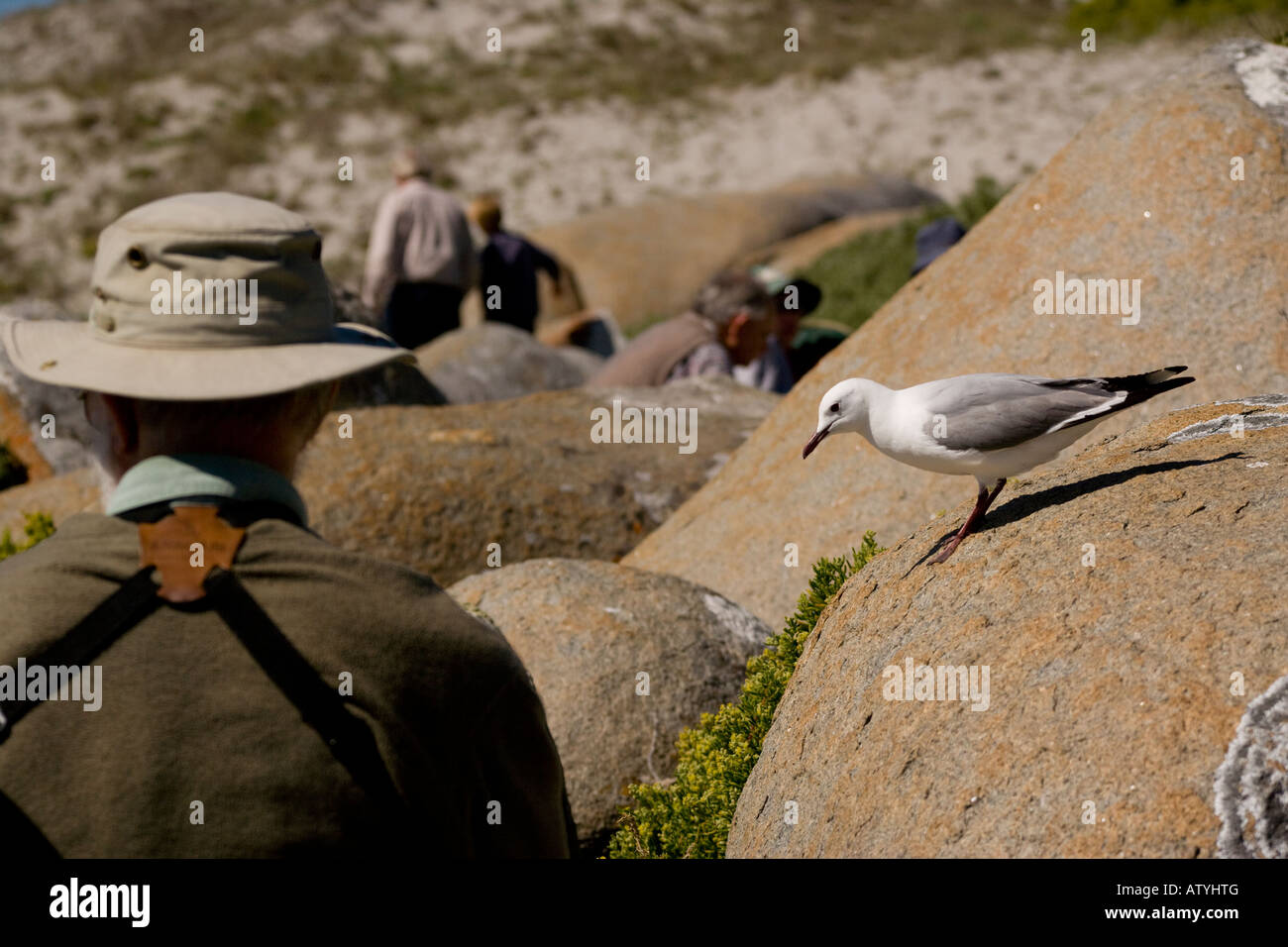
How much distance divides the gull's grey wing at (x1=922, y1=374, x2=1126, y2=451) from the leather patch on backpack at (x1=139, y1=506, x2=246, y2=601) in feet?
6.58

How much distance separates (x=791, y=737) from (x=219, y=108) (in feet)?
136

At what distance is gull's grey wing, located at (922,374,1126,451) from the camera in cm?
360

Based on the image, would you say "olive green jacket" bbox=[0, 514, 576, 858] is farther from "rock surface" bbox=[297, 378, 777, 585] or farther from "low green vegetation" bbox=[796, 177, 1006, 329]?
"low green vegetation" bbox=[796, 177, 1006, 329]

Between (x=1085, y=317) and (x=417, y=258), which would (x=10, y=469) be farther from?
(x=1085, y=317)

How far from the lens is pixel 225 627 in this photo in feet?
7.66

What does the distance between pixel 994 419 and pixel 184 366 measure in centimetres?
212

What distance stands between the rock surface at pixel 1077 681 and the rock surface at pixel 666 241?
663 inches

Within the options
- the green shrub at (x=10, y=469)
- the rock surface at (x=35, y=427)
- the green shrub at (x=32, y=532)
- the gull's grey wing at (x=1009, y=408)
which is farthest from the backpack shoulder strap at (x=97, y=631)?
the green shrub at (x=10, y=469)

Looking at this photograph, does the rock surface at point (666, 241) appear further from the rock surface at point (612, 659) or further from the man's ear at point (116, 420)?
the man's ear at point (116, 420)

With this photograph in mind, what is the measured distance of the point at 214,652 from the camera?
233 cm

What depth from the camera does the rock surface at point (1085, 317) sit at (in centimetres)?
562

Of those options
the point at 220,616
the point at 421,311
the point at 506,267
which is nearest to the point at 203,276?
the point at 220,616
